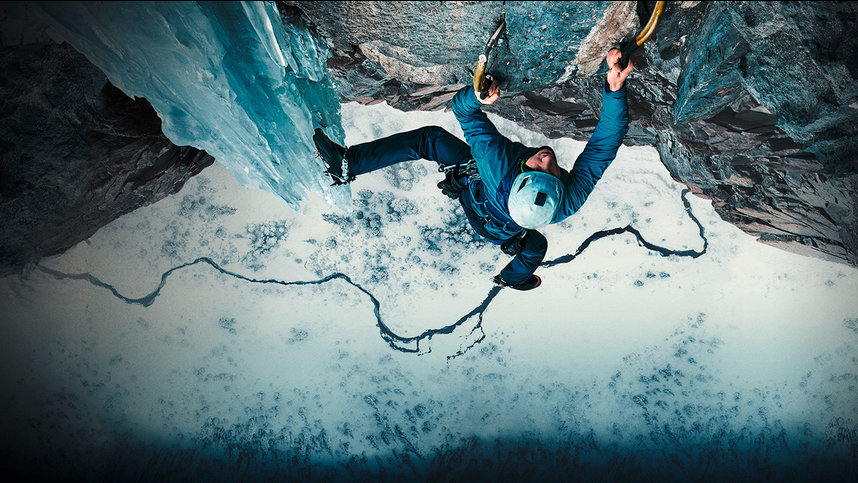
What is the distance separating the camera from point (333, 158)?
1894 millimetres

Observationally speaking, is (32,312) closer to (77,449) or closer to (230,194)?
(77,449)

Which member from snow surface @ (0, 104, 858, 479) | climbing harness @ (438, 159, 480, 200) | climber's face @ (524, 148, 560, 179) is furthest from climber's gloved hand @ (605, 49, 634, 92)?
snow surface @ (0, 104, 858, 479)

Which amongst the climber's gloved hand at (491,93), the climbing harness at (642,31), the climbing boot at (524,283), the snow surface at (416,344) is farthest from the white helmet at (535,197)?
the snow surface at (416,344)

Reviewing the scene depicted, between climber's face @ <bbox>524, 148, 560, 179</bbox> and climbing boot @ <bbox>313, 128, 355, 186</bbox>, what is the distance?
2.69 ft

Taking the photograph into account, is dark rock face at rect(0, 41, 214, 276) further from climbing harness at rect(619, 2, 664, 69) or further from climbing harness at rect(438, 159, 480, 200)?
climbing harness at rect(619, 2, 664, 69)

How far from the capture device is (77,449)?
2.93 metres

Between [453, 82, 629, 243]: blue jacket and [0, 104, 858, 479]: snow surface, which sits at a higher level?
[453, 82, 629, 243]: blue jacket

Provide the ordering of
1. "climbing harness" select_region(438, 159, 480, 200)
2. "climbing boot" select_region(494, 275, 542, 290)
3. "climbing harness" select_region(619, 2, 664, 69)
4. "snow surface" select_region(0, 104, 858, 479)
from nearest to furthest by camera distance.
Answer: "climbing harness" select_region(619, 2, 664, 69) → "climbing harness" select_region(438, 159, 480, 200) → "climbing boot" select_region(494, 275, 542, 290) → "snow surface" select_region(0, 104, 858, 479)

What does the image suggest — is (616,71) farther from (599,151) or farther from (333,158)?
(333,158)

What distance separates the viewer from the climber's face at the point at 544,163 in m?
1.67

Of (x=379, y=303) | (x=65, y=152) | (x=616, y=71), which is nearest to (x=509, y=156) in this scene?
(x=616, y=71)

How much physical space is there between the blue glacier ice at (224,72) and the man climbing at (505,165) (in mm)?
189

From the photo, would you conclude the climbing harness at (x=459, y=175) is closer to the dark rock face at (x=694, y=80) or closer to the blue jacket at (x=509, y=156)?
the blue jacket at (x=509, y=156)

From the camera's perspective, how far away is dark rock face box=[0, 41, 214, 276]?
168 cm
